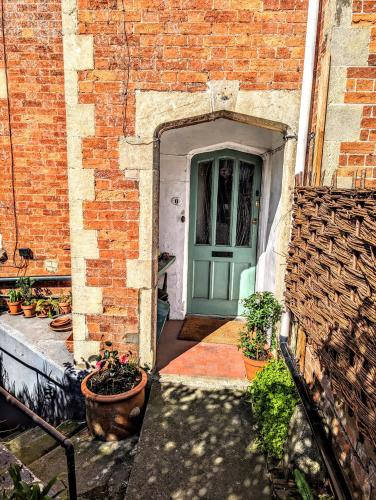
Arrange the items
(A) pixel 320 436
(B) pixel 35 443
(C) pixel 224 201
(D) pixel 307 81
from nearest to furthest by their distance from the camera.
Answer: (A) pixel 320 436 → (D) pixel 307 81 → (B) pixel 35 443 → (C) pixel 224 201

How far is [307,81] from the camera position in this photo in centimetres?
323

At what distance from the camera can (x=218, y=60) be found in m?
3.30

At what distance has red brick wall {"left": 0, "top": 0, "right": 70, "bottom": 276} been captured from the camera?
201 inches

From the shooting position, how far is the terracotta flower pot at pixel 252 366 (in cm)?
378

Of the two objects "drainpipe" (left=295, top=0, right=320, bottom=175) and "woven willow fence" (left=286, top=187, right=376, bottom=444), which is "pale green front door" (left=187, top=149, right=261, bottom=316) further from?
"woven willow fence" (left=286, top=187, right=376, bottom=444)

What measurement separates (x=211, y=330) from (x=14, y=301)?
333cm

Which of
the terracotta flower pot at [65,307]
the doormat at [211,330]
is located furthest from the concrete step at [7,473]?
the terracotta flower pot at [65,307]

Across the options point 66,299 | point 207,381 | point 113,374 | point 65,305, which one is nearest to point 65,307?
point 65,305

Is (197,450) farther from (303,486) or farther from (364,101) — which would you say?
(364,101)

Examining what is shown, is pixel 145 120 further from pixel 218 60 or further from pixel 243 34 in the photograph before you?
pixel 243 34

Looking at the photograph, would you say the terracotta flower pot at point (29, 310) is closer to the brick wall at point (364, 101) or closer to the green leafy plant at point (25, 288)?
the green leafy plant at point (25, 288)

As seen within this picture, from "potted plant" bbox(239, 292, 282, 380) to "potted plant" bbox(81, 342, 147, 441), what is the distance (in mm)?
1201

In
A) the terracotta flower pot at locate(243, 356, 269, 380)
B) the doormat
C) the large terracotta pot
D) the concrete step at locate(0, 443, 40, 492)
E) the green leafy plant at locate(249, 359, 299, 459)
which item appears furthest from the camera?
the doormat

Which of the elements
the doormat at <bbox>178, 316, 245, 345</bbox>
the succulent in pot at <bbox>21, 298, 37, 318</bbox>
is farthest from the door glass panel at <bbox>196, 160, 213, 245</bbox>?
the succulent in pot at <bbox>21, 298, 37, 318</bbox>
